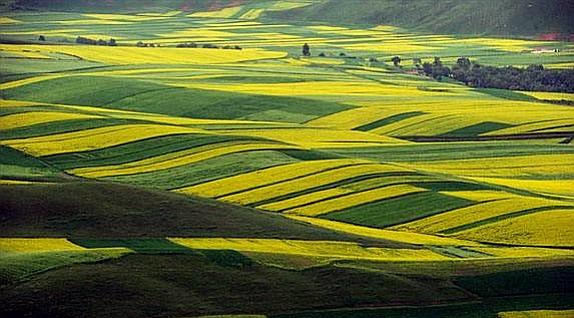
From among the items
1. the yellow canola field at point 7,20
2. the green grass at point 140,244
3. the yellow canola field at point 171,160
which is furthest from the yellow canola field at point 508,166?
the yellow canola field at point 7,20

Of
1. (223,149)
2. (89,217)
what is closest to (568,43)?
(223,149)

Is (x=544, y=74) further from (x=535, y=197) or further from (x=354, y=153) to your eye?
(x=535, y=197)

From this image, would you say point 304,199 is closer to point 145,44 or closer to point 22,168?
point 22,168

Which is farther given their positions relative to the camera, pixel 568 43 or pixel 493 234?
pixel 568 43

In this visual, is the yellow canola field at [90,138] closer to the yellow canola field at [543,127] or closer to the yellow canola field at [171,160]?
the yellow canola field at [171,160]

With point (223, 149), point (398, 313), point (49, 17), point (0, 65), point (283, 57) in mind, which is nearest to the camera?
point (398, 313)

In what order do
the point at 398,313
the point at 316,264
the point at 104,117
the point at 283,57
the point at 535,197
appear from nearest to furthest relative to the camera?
the point at 398,313, the point at 316,264, the point at 535,197, the point at 104,117, the point at 283,57
